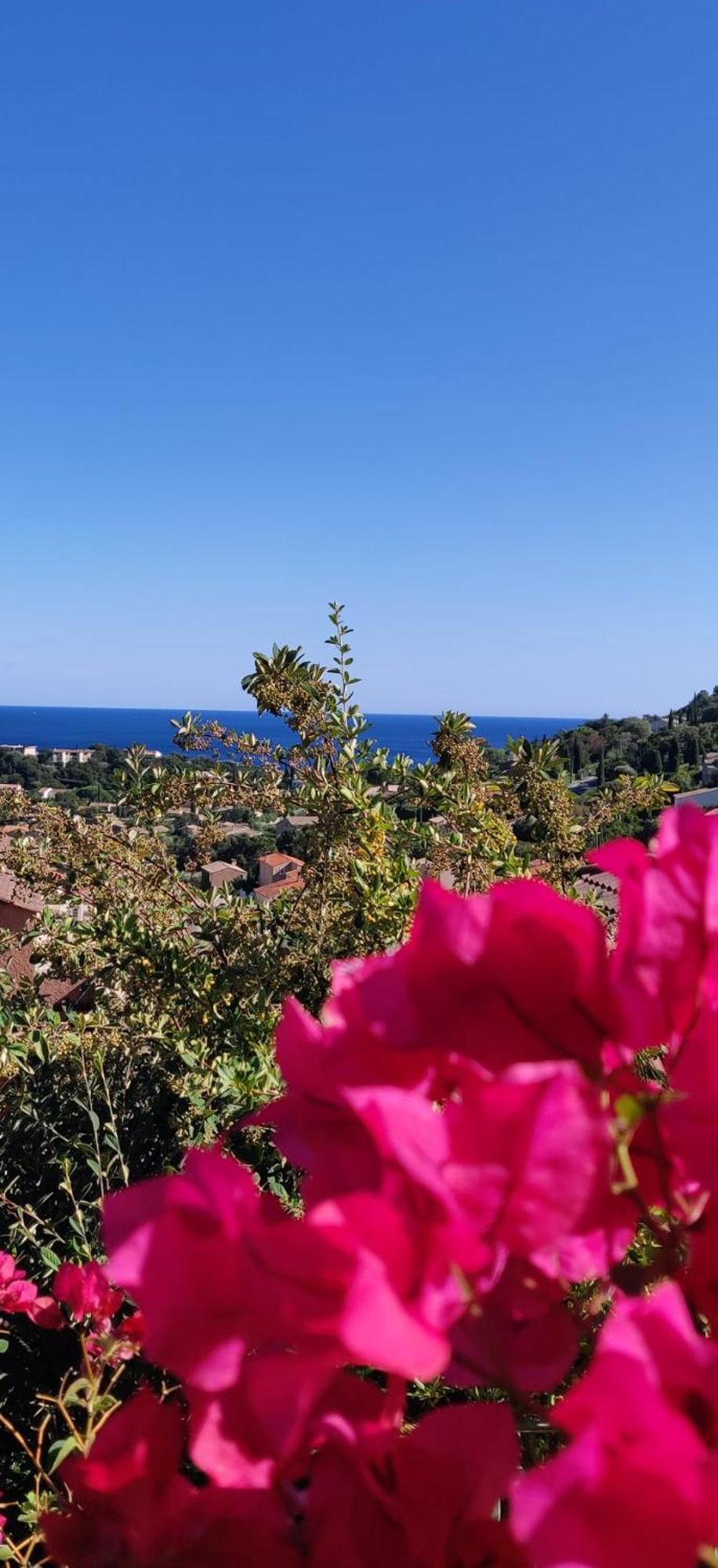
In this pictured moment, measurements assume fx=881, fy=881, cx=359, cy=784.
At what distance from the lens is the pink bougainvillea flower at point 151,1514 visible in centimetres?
42

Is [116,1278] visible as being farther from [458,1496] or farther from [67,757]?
[67,757]

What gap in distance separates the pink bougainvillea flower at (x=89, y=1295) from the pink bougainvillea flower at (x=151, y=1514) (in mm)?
1270

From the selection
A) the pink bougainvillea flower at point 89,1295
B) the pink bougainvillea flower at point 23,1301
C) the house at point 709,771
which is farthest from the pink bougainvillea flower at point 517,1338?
the house at point 709,771

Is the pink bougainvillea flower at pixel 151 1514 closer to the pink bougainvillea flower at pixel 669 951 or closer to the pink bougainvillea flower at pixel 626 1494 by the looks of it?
the pink bougainvillea flower at pixel 626 1494

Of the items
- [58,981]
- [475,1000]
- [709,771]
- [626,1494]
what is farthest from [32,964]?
[709,771]

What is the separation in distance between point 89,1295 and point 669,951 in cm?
160

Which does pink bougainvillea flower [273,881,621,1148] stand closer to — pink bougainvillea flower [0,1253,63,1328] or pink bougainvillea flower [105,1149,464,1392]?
pink bougainvillea flower [105,1149,464,1392]

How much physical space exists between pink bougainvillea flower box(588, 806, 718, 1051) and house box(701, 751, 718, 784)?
99.8ft

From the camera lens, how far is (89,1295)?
5.34 feet

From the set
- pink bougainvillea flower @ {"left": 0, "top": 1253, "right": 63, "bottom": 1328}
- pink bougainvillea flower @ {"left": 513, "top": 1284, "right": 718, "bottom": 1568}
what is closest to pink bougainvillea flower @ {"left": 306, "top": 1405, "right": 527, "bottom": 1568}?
pink bougainvillea flower @ {"left": 513, "top": 1284, "right": 718, "bottom": 1568}

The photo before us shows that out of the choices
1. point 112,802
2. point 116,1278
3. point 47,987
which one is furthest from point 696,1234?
point 47,987

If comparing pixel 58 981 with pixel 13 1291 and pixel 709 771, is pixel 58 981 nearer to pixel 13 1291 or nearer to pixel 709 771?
pixel 13 1291

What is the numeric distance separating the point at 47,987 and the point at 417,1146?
905 centimetres

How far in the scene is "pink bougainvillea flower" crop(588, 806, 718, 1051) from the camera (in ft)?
1.43
